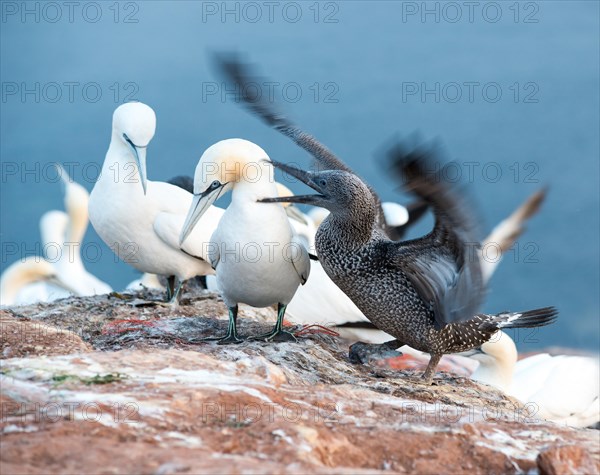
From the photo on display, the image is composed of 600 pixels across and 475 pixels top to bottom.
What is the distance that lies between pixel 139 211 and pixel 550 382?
17.7 feet

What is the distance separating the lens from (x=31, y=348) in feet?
17.4

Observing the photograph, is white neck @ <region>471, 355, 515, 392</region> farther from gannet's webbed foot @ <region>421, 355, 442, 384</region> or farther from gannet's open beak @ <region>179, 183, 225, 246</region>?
gannet's open beak @ <region>179, 183, 225, 246</region>

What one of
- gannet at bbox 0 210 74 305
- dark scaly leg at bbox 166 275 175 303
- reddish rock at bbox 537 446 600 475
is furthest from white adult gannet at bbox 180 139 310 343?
gannet at bbox 0 210 74 305

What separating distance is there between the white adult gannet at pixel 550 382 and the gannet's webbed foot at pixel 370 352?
3710mm

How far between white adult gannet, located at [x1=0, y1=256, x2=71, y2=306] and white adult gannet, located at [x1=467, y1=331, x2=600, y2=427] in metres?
5.81

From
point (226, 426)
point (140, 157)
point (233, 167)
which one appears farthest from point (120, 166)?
point (226, 426)

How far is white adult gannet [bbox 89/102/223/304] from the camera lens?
7.66 metres

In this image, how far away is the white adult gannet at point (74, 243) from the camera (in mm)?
13750

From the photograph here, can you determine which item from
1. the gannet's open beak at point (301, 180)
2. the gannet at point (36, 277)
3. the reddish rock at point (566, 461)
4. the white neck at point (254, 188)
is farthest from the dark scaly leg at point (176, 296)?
the gannet at point (36, 277)

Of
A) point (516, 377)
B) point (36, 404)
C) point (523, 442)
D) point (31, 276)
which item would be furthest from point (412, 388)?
point (31, 276)

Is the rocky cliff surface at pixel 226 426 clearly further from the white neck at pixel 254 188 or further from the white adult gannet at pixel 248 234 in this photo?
the white neck at pixel 254 188

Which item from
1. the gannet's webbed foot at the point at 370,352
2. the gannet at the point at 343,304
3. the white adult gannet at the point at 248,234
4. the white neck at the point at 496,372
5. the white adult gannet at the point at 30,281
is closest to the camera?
the white adult gannet at the point at 248,234

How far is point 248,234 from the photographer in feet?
20.1

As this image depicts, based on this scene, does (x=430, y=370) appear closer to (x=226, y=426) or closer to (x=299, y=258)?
(x=299, y=258)
